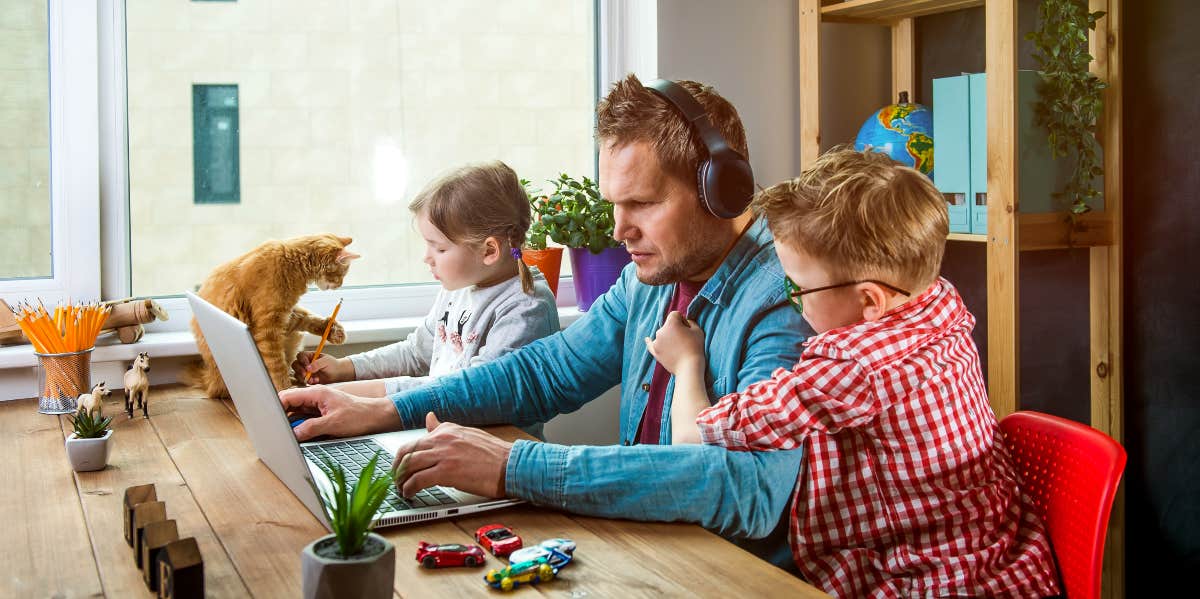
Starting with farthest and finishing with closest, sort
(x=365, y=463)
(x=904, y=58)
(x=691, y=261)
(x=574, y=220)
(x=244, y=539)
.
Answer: (x=904, y=58) < (x=574, y=220) < (x=691, y=261) < (x=365, y=463) < (x=244, y=539)

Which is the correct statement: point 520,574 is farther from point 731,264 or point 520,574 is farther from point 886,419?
point 731,264

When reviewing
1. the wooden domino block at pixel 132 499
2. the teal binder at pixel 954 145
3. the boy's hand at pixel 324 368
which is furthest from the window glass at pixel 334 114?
the wooden domino block at pixel 132 499

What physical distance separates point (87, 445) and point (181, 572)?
0.60m

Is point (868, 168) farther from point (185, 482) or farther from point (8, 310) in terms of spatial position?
point (8, 310)

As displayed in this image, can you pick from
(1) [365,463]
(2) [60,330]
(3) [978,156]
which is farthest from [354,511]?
(3) [978,156]

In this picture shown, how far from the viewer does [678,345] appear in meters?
1.46

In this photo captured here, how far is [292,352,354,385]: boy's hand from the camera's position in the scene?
6.77ft

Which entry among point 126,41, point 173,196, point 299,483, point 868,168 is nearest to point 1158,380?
point 868,168

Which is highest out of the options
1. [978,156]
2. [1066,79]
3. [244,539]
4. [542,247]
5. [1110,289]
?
[1066,79]

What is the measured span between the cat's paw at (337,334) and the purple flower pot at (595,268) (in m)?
0.56

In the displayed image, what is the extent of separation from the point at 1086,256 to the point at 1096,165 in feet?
0.63

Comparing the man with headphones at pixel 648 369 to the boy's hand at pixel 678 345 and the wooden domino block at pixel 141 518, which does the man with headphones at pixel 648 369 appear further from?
the wooden domino block at pixel 141 518

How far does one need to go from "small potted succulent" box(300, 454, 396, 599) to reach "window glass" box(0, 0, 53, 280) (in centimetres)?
174

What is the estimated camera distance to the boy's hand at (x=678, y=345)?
4.76 ft
